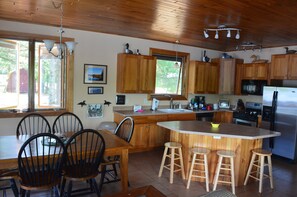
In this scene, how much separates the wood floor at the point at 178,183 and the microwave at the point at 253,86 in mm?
1991

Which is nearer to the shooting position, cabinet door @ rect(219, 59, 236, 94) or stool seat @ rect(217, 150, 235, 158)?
stool seat @ rect(217, 150, 235, 158)

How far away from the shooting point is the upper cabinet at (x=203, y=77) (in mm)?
6246

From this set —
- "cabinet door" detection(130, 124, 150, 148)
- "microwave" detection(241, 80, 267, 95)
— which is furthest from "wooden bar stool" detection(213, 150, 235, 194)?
"microwave" detection(241, 80, 267, 95)

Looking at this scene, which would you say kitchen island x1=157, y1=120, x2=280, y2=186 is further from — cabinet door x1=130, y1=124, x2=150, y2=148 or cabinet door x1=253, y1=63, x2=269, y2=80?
cabinet door x1=253, y1=63, x2=269, y2=80

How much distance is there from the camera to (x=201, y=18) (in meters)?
3.63

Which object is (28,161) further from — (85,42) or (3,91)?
(85,42)

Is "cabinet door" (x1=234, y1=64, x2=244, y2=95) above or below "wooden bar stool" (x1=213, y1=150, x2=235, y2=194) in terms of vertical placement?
above

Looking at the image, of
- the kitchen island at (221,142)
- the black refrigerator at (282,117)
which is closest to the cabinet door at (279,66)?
the black refrigerator at (282,117)

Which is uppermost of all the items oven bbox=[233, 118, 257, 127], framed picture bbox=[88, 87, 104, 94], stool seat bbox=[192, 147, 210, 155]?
framed picture bbox=[88, 87, 104, 94]

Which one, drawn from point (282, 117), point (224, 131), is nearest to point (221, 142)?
→ point (224, 131)

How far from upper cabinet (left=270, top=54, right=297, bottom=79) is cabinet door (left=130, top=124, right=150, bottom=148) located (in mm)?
3169

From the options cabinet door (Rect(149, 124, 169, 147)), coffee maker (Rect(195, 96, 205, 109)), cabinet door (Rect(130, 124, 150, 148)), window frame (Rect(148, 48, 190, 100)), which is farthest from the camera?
coffee maker (Rect(195, 96, 205, 109))

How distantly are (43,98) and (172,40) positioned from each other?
120 inches

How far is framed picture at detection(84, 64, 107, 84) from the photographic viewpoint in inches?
192
